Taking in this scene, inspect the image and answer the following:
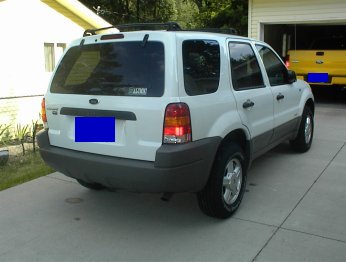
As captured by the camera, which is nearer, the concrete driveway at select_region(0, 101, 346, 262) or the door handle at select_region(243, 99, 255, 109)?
the concrete driveway at select_region(0, 101, 346, 262)

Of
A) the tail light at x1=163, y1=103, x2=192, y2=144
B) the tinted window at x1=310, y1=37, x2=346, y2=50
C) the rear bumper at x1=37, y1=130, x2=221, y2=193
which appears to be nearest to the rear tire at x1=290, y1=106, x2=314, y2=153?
the rear bumper at x1=37, y1=130, x2=221, y2=193

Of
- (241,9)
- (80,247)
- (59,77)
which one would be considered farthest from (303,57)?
(80,247)

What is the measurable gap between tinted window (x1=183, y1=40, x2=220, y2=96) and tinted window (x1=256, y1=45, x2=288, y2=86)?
4.41ft

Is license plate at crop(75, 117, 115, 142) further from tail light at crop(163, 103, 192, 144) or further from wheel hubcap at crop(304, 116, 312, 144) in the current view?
wheel hubcap at crop(304, 116, 312, 144)

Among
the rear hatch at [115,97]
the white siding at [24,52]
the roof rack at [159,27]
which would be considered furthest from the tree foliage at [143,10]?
the rear hatch at [115,97]

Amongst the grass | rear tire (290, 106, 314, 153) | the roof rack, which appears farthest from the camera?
rear tire (290, 106, 314, 153)

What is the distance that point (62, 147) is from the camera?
157 inches

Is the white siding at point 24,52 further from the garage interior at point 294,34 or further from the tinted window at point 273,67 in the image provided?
the tinted window at point 273,67

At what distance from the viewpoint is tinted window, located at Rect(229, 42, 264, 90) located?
13.9 ft

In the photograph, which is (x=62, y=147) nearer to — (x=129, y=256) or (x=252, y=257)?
(x=129, y=256)

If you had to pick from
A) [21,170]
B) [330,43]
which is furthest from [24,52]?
[330,43]

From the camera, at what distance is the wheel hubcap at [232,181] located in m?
4.01

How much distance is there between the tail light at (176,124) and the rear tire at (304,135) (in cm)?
335

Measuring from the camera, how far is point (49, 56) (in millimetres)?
11117
